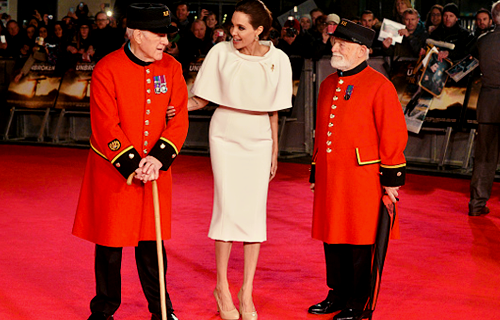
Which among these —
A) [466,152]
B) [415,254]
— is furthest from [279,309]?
[466,152]

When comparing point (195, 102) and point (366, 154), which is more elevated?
point (195, 102)

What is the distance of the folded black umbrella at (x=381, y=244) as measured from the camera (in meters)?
3.86

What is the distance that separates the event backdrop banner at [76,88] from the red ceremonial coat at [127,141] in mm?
9177

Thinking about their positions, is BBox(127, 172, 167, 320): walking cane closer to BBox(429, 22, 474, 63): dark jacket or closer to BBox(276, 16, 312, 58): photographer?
BBox(429, 22, 474, 63): dark jacket

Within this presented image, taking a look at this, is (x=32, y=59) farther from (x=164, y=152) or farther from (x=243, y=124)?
(x=164, y=152)

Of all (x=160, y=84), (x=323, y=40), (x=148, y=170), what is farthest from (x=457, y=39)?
(x=148, y=170)

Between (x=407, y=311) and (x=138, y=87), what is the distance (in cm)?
201

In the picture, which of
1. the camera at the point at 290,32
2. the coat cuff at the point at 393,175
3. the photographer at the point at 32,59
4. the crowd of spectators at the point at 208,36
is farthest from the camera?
the photographer at the point at 32,59

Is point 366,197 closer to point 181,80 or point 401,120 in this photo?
point 401,120

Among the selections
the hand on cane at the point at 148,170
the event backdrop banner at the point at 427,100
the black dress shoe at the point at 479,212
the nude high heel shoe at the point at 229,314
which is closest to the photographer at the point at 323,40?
the event backdrop banner at the point at 427,100

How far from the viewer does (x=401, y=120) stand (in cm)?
383

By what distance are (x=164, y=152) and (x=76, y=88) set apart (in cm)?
965

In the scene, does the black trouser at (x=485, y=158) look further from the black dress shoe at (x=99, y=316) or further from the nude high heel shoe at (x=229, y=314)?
the black dress shoe at (x=99, y=316)

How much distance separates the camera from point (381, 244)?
153 inches
